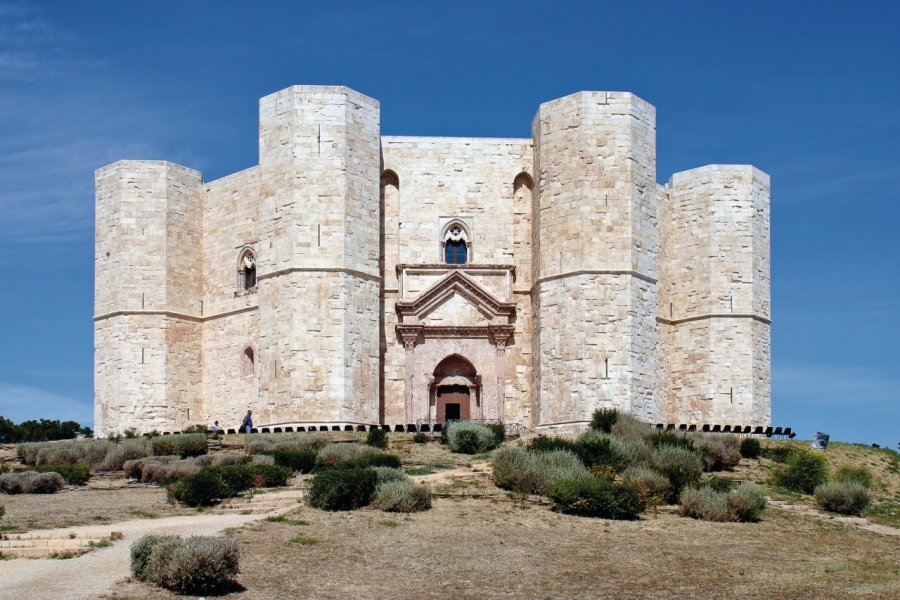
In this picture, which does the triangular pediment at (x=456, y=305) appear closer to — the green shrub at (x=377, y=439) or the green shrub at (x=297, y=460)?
the green shrub at (x=377, y=439)

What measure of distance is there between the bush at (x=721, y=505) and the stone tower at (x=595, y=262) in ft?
41.2

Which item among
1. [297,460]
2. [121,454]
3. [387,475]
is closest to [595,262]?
[297,460]

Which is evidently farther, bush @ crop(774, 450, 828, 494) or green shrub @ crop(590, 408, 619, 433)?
green shrub @ crop(590, 408, 619, 433)

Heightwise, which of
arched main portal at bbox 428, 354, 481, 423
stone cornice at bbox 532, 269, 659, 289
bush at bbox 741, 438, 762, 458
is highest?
stone cornice at bbox 532, 269, 659, 289

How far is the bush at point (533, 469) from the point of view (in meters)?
22.8

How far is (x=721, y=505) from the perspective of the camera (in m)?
21.7

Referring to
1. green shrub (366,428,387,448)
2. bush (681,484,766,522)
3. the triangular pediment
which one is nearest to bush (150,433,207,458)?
green shrub (366,428,387,448)

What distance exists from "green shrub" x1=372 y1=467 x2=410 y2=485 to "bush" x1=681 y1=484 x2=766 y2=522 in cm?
473

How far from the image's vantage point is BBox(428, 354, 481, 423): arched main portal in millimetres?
37969

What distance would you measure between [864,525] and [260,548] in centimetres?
1153

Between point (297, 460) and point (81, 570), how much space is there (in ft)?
34.5

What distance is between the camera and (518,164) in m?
38.3

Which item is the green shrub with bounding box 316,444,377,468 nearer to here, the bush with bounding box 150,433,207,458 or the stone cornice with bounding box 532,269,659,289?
the bush with bounding box 150,433,207,458

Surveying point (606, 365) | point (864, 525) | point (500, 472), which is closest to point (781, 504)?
point (864, 525)
